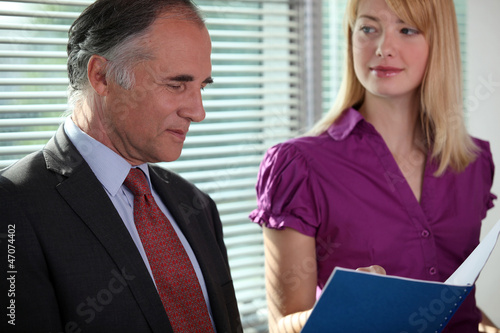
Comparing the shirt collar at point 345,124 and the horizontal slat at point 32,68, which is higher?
the horizontal slat at point 32,68

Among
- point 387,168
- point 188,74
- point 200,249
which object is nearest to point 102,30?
point 188,74

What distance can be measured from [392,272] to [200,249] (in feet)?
2.06

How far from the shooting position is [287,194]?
1.80 m

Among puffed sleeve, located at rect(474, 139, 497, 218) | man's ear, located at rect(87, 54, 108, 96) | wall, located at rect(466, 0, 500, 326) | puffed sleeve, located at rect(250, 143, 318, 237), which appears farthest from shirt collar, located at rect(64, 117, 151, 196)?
wall, located at rect(466, 0, 500, 326)


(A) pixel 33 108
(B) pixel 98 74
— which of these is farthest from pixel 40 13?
(B) pixel 98 74

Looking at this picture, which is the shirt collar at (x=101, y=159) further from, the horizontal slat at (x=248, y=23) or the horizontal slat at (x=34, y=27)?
the horizontal slat at (x=248, y=23)

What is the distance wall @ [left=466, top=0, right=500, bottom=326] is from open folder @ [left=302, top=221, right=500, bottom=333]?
1729 millimetres

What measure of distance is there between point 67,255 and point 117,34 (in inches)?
21.3

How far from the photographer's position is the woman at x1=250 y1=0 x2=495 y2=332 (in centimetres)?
178

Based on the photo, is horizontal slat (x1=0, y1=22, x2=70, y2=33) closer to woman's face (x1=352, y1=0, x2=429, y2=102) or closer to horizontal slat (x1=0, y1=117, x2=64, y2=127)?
horizontal slat (x1=0, y1=117, x2=64, y2=127)

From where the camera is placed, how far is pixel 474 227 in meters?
1.91

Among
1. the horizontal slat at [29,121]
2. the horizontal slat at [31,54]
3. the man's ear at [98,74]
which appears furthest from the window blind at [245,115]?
the man's ear at [98,74]

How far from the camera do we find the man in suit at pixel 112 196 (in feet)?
3.98

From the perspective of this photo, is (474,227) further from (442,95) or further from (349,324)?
(349,324)
